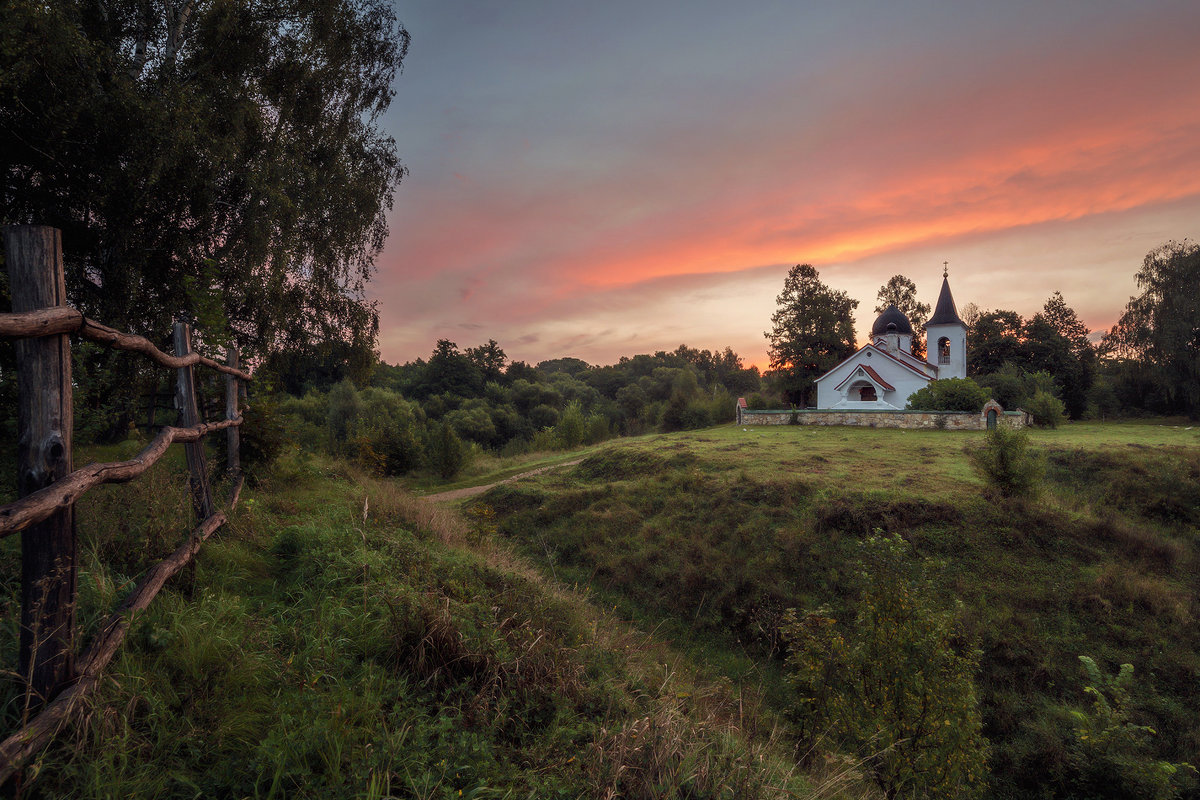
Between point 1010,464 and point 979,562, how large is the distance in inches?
104

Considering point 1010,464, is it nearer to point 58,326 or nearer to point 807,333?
point 58,326

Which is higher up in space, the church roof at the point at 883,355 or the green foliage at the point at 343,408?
the church roof at the point at 883,355

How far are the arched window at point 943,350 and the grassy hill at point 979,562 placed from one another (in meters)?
18.7

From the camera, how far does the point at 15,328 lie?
1975 millimetres

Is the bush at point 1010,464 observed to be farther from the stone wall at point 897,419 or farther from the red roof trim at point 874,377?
the red roof trim at point 874,377

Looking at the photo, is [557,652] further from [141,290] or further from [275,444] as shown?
[141,290]

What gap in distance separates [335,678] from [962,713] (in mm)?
6242

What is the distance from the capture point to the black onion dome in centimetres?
3534

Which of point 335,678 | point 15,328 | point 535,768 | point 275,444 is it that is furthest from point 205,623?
point 275,444

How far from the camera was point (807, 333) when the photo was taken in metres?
34.8

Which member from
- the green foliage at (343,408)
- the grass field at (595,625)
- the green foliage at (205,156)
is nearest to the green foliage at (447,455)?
the grass field at (595,625)

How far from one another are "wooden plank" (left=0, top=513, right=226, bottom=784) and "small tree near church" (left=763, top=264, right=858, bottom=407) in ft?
118

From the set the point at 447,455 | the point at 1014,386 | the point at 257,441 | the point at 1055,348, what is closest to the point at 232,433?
the point at 257,441

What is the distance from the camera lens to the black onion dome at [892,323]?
35.3m
